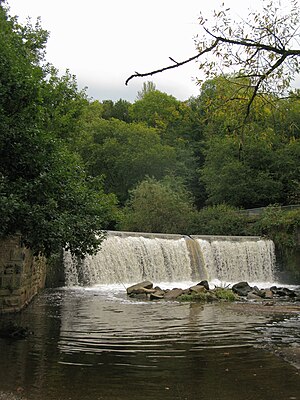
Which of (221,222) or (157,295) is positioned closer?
(157,295)

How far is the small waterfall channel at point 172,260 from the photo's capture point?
68.3ft

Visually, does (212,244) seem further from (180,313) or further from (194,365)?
(194,365)

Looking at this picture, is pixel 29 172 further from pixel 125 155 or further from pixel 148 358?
pixel 125 155

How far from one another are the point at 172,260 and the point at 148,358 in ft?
53.3

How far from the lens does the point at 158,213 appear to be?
109 ft

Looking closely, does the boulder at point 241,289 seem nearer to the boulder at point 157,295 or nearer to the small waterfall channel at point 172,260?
the boulder at point 157,295

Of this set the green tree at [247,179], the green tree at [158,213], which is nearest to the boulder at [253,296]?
the green tree at [158,213]

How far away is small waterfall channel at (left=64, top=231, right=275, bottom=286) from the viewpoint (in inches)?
820

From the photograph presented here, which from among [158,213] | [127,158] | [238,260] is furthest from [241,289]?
[127,158]

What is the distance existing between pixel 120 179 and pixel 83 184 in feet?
105

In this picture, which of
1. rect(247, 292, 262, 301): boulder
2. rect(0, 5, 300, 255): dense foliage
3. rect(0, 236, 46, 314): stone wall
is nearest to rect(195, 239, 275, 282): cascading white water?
rect(0, 5, 300, 255): dense foliage

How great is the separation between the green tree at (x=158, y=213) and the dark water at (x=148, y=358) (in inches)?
822

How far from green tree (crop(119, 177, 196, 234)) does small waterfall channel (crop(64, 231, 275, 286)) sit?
6.76m

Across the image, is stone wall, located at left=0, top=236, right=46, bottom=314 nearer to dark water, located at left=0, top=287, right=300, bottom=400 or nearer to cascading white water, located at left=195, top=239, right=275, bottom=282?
dark water, located at left=0, top=287, right=300, bottom=400
